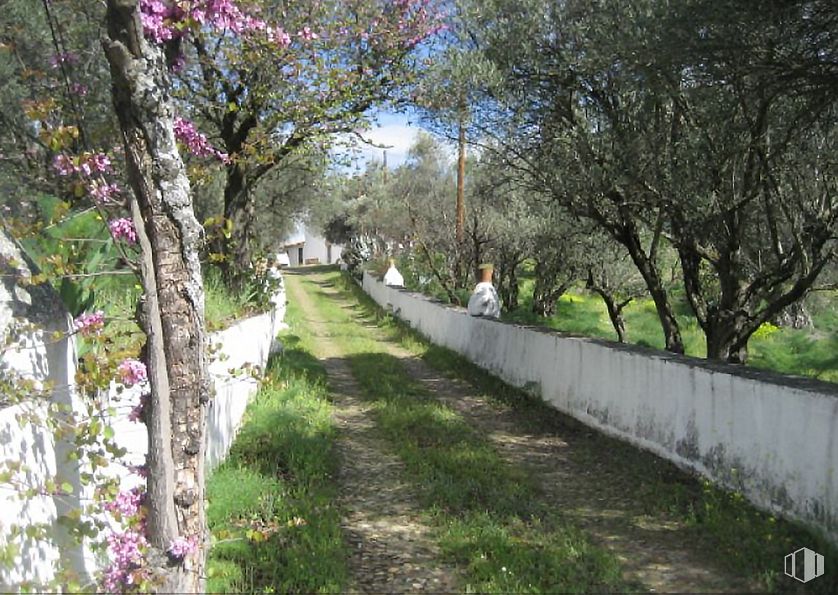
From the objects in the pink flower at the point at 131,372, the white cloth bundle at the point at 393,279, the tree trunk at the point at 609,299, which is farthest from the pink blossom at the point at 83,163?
the white cloth bundle at the point at 393,279

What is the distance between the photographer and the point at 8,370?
3090mm

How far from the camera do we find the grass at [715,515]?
448 centimetres

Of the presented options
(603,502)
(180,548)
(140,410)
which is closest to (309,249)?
(603,502)

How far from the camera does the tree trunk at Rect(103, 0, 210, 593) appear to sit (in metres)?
3.16

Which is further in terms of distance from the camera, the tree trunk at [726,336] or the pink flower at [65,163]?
the tree trunk at [726,336]

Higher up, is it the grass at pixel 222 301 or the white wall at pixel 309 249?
the white wall at pixel 309 249

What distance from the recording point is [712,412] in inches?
241

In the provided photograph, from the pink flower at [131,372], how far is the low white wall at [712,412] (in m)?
4.24

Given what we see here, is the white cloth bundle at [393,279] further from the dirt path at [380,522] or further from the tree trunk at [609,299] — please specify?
the dirt path at [380,522]

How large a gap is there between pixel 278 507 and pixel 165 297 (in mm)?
2894

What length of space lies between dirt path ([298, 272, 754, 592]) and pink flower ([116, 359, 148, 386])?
3.14 m

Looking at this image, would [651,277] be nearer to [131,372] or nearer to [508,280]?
[131,372]

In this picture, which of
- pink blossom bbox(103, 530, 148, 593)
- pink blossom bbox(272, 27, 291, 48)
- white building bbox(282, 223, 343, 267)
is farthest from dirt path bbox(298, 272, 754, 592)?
white building bbox(282, 223, 343, 267)

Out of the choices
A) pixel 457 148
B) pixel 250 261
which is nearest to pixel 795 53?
pixel 457 148
